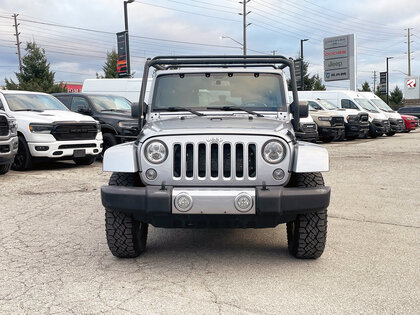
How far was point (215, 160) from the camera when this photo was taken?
3.78m

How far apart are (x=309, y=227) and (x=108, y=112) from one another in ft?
28.8

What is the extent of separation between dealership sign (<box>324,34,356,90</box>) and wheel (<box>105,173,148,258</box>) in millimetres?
41070

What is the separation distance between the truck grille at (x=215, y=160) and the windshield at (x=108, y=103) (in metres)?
8.63

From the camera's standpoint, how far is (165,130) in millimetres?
3910

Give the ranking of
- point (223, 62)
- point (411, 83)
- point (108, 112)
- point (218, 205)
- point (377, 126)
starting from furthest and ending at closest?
point (411, 83) → point (377, 126) → point (108, 112) → point (223, 62) → point (218, 205)

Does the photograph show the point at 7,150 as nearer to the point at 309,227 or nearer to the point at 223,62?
→ the point at 223,62

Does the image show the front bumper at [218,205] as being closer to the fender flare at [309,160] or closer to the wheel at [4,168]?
the fender flare at [309,160]

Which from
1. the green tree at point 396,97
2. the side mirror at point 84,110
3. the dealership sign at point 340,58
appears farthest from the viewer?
the green tree at point 396,97

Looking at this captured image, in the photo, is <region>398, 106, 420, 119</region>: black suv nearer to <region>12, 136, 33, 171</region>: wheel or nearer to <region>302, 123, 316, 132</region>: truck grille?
<region>302, 123, 316, 132</region>: truck grille

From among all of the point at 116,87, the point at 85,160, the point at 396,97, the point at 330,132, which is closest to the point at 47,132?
the point at 85,160

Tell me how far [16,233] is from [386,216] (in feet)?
14.5

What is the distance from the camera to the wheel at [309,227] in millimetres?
3910

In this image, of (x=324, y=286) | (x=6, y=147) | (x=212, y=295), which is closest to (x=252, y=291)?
(x=212, y=295)

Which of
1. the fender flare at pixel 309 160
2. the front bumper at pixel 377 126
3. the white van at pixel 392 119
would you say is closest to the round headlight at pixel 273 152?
the fender flare at pixel 309 160
